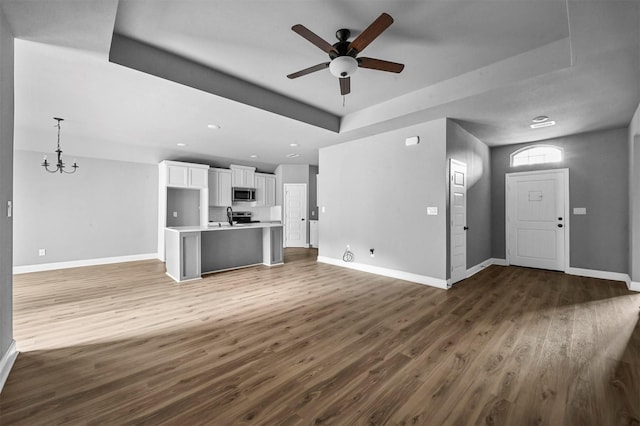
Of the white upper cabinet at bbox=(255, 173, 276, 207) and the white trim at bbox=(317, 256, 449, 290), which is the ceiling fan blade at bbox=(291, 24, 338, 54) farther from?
the white upper cabinet at bbox=(255, 173, 276, 207)

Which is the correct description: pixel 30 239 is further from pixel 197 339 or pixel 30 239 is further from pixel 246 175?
pixel 197 339

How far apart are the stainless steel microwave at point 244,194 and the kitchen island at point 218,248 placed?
2422 mm

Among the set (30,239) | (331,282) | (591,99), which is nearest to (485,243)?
(591,99)

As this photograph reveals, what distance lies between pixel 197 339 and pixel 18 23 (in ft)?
9.56

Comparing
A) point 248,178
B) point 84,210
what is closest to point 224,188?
point 248,178

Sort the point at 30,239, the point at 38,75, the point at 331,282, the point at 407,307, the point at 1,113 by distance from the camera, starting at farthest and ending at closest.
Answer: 1. the point at 30,239
2. the point at 331,282
3. the point at 407,307
4. the point at 38,75
5. the point at 1,113

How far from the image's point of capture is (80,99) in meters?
3.40

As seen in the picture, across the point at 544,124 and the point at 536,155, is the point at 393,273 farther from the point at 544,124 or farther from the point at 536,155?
the point at 536,155

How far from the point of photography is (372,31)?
2.11m

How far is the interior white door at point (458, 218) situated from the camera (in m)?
4.23

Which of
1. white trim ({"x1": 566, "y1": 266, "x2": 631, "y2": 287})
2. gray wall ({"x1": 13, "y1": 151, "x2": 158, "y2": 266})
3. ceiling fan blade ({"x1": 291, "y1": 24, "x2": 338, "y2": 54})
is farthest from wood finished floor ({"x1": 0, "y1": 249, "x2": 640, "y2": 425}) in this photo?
ceiling fan blade ({"x1": 291, "y1": 24, "x2": 338, "y2": 54})

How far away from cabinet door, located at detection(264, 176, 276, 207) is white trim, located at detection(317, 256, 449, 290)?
3.41 m

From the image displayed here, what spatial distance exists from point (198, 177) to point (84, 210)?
2.47 meters

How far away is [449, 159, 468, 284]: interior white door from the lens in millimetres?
4234
